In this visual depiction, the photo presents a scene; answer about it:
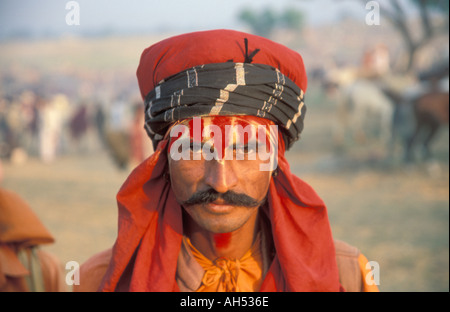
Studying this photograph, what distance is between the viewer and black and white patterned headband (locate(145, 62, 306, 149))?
1807mm

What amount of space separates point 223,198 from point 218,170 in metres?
0.11

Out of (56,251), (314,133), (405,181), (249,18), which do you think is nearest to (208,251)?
(56,251)

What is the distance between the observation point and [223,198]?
1796 mm

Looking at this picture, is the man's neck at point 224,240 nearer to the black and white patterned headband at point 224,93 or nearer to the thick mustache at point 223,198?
the thick mustache at point 223,198

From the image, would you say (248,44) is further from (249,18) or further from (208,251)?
(249,18)

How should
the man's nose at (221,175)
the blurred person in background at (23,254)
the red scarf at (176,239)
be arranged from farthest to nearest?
the blurred person in background at (23,254), the red scarf at (176,239), the man's nose at (221,175)

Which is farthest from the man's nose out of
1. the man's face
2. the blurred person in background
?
the blurred person in background

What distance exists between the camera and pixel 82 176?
1369 centimetres

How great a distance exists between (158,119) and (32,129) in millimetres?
17762

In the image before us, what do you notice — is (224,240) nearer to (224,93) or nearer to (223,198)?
(223,198)

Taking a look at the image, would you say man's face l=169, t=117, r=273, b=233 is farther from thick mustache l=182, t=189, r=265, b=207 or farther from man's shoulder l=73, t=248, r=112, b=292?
man's shoulder l=73, t=248, r=112, b=292

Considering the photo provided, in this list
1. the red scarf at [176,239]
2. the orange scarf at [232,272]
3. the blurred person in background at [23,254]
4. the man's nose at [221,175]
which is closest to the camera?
the man's nose at [221,175]

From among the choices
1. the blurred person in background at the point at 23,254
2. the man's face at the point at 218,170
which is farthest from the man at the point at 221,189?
the blurred person in background at the point at 23,254

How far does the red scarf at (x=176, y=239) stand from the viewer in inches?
73.3
